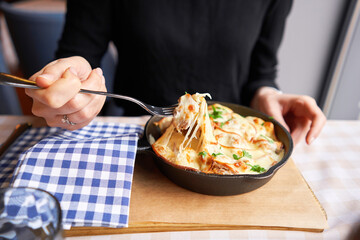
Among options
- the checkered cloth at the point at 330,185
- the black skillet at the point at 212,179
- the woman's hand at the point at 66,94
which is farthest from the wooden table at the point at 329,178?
the woman's hand at the point at 66,94

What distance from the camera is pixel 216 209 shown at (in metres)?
0.70

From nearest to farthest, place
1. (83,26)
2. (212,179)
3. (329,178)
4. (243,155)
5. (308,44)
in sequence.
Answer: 1. (212,179)
2. (243,155)
3. (329,178)
4. (83,26)
5. (308,44)

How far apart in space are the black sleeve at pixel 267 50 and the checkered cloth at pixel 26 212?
3.63 feet

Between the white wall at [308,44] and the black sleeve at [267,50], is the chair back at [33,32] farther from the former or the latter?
the white wall at [308,44]

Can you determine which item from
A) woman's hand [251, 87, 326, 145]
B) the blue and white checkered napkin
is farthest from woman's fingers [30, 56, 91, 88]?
woman's hand [251, 87, 326, 145]

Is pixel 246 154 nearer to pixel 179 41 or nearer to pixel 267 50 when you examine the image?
pixel 179 41

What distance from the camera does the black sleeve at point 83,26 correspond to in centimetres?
123

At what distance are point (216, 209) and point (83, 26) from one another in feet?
3.41

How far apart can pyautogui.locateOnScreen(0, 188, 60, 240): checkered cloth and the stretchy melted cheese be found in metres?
0.30

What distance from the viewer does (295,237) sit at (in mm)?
664

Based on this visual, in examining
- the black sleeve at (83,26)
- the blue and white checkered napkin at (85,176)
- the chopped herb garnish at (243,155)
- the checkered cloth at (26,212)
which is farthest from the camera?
the black sleeve at (83,26)

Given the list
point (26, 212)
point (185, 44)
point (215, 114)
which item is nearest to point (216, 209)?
point (215, 114)

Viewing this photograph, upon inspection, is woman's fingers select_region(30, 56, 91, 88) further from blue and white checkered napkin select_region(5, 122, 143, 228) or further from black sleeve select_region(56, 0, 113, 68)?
black sleeve select_region(56, 0, 113, 68)

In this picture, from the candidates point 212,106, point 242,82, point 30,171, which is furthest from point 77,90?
point 242,82
